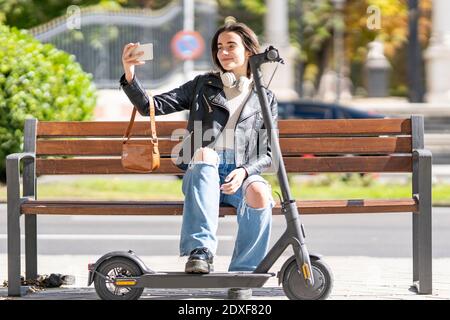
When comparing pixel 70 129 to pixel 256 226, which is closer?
pixel 256 226

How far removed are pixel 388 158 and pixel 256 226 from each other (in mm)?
1051

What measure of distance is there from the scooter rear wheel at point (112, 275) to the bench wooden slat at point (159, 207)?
0.36 m

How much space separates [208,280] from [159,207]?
2.06ft

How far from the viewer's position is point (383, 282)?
6.96 meters

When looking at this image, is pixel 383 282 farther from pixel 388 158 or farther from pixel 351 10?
pixel 351 10

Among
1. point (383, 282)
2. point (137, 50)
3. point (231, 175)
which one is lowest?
point (383, 282)

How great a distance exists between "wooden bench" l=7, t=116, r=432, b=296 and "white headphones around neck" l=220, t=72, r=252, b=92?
0.65 meters

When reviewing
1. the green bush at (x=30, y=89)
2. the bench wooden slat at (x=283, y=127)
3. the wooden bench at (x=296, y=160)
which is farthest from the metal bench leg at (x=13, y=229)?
the green bush at (x=30, y=89)

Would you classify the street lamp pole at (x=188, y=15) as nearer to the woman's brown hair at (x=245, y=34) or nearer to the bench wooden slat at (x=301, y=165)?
the bench wooden slat at (x=301, y=165)

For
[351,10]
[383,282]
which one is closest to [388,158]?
[383,282]

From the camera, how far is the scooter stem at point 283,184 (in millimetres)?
5590
